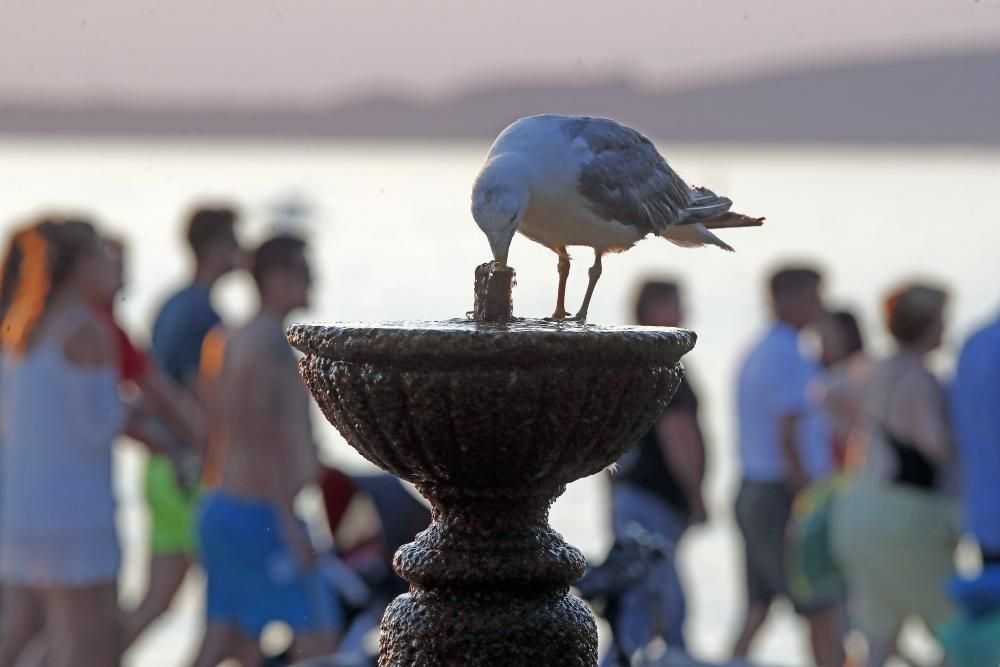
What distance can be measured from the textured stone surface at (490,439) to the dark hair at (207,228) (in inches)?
186

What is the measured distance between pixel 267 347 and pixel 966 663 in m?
2.96

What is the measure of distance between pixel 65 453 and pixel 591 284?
3.45 m

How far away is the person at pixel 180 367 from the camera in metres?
7.68

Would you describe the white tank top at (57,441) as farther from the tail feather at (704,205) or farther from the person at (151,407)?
the tail feather at (704,205)

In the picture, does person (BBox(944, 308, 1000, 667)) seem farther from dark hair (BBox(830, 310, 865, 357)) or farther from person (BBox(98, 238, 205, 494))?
person (BBox(98, 238, 205, 494))

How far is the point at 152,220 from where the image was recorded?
171 feet

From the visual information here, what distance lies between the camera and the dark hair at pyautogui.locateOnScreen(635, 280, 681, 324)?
751 centimetres

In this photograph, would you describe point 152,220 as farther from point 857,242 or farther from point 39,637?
point 39,637

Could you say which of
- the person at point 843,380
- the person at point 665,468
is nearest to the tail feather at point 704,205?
the person at point 665,468

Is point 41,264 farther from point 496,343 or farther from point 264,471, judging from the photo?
point 496,343

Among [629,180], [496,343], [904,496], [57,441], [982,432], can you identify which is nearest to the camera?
[496,343]

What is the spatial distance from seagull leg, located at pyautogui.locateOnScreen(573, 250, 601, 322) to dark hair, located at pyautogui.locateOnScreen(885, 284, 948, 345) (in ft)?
12.3

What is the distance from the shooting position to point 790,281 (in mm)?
8031

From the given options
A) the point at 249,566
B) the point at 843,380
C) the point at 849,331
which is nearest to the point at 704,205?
the point at 249,566
